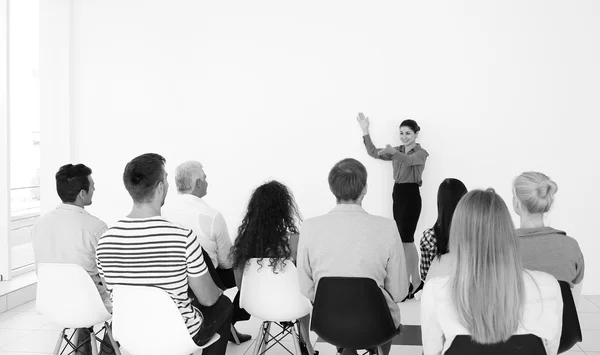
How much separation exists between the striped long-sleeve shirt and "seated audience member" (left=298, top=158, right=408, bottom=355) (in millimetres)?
559

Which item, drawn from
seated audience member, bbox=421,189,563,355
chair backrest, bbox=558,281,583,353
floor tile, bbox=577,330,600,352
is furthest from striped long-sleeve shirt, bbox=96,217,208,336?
floor tile, bbox=577,330,600,352

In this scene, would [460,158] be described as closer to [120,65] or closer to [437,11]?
[437,11]

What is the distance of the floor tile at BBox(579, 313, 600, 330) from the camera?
3945 mm

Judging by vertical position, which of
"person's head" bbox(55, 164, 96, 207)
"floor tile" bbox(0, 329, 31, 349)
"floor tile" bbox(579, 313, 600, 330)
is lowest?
"floor tile" bbox(0, 329, 31, 349)

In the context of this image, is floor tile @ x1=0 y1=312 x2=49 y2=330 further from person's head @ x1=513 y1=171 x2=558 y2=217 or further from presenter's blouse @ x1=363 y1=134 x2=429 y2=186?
person's head @ x1=513 y1=171 x2=558 y2=217

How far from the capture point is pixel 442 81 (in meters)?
5.08

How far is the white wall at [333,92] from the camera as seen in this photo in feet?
16.3

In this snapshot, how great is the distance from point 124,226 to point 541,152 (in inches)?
161

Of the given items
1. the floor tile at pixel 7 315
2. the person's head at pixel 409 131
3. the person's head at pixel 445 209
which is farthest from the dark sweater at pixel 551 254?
the floor tile at pixel 7 315

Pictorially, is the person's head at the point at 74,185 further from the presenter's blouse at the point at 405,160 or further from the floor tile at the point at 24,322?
the presenter's blouse at the point at 405,160

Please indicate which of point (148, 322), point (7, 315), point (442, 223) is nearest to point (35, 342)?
point (7, 315)

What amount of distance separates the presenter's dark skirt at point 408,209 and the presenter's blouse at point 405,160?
0.23 feet

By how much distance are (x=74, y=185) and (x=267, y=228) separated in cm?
116

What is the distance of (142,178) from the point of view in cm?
236
